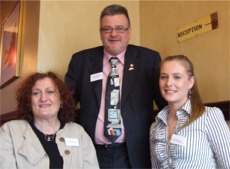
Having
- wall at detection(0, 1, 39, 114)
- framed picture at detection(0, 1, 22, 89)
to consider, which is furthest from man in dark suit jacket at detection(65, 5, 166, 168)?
→ framed picture at detection(0, 1, 22, 89)

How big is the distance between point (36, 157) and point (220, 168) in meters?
1.11

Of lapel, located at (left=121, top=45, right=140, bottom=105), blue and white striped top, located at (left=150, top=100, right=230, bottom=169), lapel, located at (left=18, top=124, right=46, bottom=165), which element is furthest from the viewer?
lapel, located at (left=121, top=45, right=140, bottom=105)

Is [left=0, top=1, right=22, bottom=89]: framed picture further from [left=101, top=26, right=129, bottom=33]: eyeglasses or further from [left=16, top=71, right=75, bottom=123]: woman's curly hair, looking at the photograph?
[left=101, top=26, right=129, bottom=33]: eyeglasses

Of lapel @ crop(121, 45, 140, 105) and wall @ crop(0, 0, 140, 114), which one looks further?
wall @ crop(0, 0, 140, 114)

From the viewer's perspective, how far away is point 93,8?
321 cm

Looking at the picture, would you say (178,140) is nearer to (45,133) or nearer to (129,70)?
(129,70)

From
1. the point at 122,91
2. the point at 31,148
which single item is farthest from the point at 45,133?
the point at 122,91

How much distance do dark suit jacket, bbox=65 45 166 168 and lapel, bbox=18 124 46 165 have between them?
1.34ft

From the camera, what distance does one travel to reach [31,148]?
6.39 feet

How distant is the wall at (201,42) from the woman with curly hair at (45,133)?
3.43 feet

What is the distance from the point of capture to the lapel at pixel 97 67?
7.39ft

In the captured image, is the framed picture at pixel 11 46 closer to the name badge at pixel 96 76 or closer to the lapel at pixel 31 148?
the name badge at pixel 96 76

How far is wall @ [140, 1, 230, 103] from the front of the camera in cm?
230

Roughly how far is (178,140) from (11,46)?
2585 millimetres
